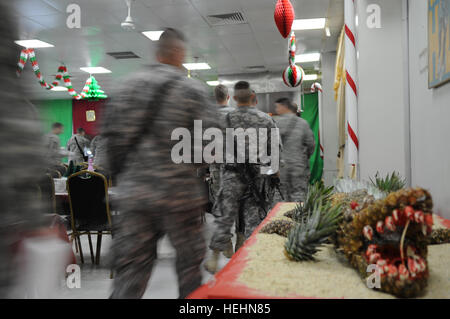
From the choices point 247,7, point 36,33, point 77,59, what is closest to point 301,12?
point 247,7

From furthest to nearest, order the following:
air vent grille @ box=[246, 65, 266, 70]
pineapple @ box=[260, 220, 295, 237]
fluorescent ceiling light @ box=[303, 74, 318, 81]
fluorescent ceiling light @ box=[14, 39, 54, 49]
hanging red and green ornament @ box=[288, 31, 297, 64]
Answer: fluorescent ceiling light @ box=[303, 74, 318, 81] < air vent grille @ box=[246, 65, 266, 70] < fluorescent ceiling light @ box=[14, 39, 54, 49] < hanging red and green ornament @ box=[288, 31, 297, 64] < pineapple @ box=[260, 220, 295, 237]

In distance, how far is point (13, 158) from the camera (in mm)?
734

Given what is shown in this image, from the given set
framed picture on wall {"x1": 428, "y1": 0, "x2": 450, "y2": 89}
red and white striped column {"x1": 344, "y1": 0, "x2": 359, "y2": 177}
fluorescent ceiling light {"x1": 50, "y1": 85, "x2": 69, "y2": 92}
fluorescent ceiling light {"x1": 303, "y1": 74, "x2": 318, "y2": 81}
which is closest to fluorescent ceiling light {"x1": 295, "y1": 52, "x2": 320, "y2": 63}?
fluorescent ceiling light {"x1": 303, "y1": 74, "x2": 318, "y2": 81}

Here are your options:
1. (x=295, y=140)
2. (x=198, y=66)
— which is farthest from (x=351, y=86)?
(x=198, y=66)

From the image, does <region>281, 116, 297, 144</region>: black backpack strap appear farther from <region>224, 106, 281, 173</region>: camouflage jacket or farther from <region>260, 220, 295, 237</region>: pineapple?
<region>260, 220, 295, 237</region>: pineapple

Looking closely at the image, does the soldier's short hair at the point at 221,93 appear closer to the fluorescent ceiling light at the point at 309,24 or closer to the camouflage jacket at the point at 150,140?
the camouflage jacket at the point at 150,140

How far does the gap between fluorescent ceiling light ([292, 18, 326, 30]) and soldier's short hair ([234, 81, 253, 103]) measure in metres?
3.90

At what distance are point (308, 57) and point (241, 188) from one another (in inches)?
275

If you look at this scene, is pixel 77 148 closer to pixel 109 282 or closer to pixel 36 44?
pixel 36 44

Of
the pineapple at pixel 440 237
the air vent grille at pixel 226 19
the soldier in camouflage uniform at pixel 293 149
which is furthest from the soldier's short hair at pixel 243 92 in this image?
the air vent grille at pixel 226 19

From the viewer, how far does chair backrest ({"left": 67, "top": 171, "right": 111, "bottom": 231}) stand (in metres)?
3.56

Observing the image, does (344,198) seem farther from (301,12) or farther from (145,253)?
(301,12)

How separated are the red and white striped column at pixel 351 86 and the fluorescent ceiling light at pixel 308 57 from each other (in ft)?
20.1
